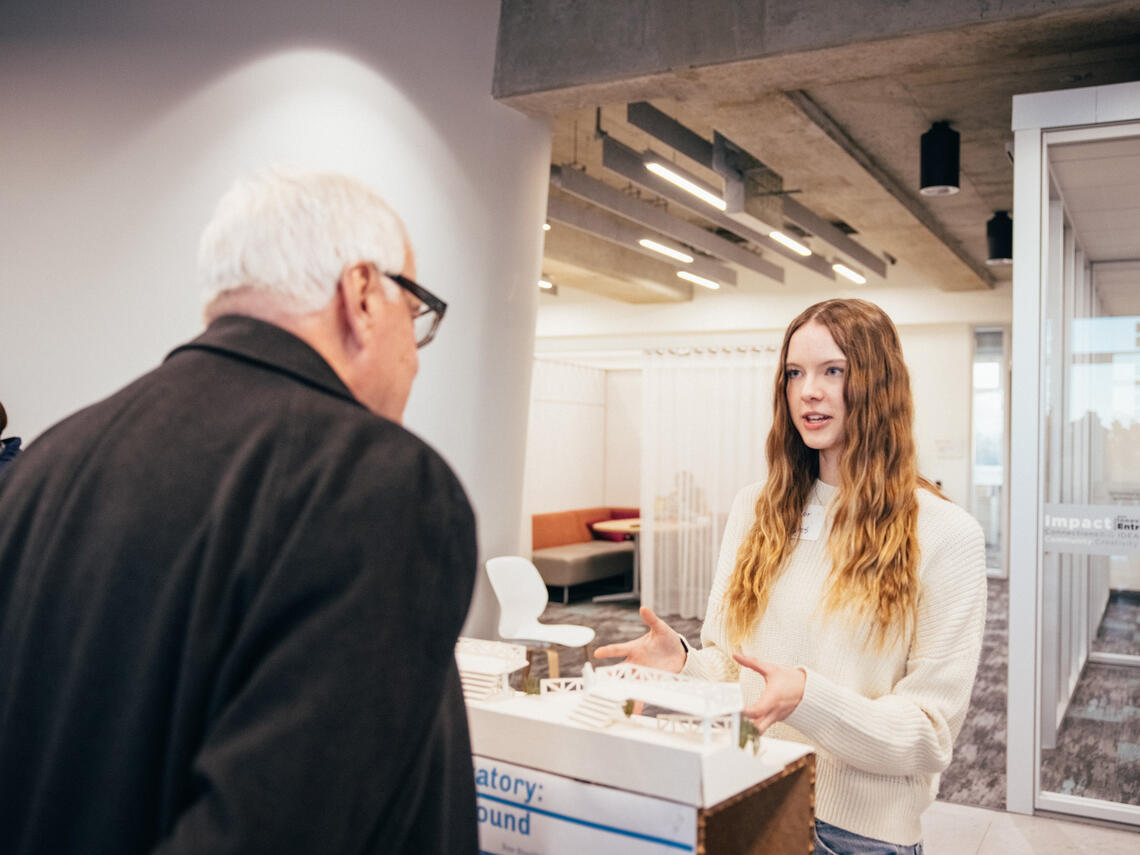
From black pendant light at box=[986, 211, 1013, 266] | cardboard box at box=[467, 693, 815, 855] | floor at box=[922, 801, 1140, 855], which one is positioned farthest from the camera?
black pendant light at box=[986, 211, 1013, 266]

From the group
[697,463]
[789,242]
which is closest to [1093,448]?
[789,242]

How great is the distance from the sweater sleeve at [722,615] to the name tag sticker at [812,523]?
0.11m

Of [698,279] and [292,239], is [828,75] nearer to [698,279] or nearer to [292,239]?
[292,239]

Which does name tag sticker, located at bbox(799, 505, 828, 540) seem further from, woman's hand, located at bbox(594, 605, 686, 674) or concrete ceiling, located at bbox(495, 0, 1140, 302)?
concrete ceiling, located at bbox(495, 0, 1140, 302)

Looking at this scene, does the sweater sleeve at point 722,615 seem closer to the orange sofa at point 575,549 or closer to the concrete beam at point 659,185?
the concrete beam at point 659,185

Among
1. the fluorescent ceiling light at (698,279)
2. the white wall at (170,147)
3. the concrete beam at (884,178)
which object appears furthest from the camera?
the fluorescent ceiling light at (698,279)

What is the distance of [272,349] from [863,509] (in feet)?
3.75

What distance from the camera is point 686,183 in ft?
21.2

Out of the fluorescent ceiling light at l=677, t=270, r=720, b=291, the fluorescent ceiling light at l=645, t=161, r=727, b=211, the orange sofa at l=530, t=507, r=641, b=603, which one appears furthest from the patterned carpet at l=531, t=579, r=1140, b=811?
the fluorescent ceiling light at l=677, t=270, r=720, b=291

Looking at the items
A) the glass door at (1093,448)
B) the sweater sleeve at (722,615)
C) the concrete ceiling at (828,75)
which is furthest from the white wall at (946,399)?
the sweater sleeve at (722,615)

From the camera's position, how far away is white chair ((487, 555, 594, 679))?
205 inches

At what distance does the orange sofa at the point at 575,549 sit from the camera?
933 centimetres

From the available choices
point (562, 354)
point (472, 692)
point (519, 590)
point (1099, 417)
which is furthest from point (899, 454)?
point (562, 354)

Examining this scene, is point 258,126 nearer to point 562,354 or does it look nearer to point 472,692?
point 472,692
